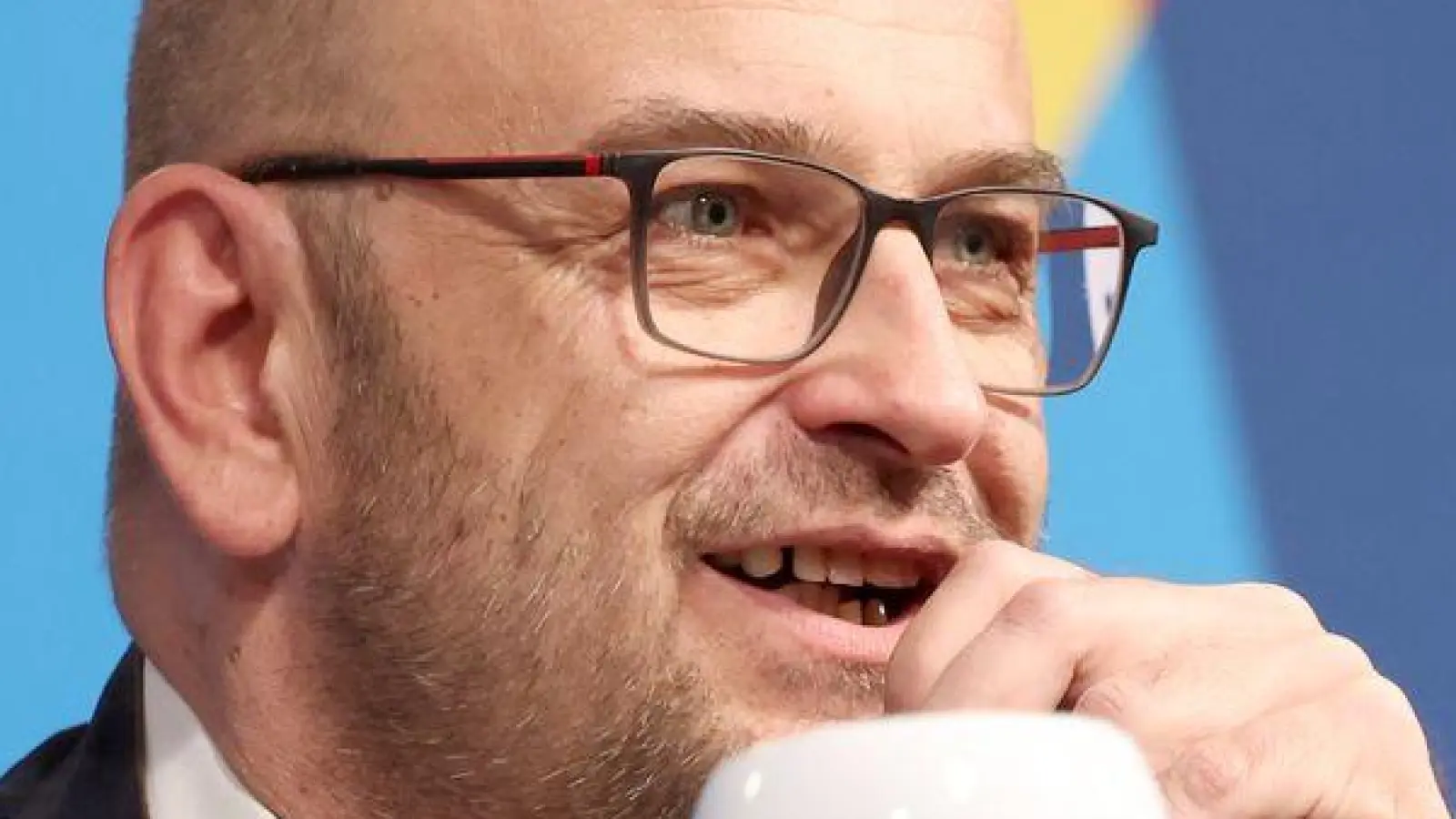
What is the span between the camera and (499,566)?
953 mm

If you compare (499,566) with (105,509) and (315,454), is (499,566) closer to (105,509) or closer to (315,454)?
(315,454)

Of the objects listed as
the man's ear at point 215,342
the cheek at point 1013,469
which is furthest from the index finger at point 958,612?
the man's ear at point 215,342

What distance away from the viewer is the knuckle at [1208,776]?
65 cm

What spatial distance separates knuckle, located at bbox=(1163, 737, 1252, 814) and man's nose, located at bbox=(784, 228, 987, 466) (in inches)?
10.4

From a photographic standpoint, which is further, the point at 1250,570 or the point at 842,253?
the point at 1250,570

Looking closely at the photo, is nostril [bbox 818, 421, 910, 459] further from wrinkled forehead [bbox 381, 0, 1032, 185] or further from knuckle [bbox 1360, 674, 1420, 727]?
knuckle [bbox 1360, 674, 1420, 727]

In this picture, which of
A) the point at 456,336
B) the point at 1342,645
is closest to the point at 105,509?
the point at 456,336

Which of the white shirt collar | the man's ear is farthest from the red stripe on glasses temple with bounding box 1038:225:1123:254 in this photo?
the white shirt collar

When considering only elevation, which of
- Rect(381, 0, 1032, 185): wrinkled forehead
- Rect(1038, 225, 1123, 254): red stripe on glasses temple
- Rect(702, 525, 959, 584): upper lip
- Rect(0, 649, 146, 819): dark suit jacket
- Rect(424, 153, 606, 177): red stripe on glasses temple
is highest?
Rect(381, 0, 1032, 185): wrinkled forehead

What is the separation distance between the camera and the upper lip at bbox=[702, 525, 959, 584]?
90 cm

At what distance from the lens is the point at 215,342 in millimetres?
1024

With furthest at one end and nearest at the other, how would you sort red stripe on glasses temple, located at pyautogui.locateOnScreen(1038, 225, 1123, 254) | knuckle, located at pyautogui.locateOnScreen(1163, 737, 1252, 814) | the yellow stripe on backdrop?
1. the yellow stripe on backdrop
2. red stripe on glasses temple, located at pyautogui.locateOnScreen(1038, 225, 1123, 254)
3. knuckle, located at pyautogui.locateOnScreen(1163, 737, 1252, 814)

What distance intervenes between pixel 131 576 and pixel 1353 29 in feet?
3.66

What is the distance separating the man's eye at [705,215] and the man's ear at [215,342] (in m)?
0.19
